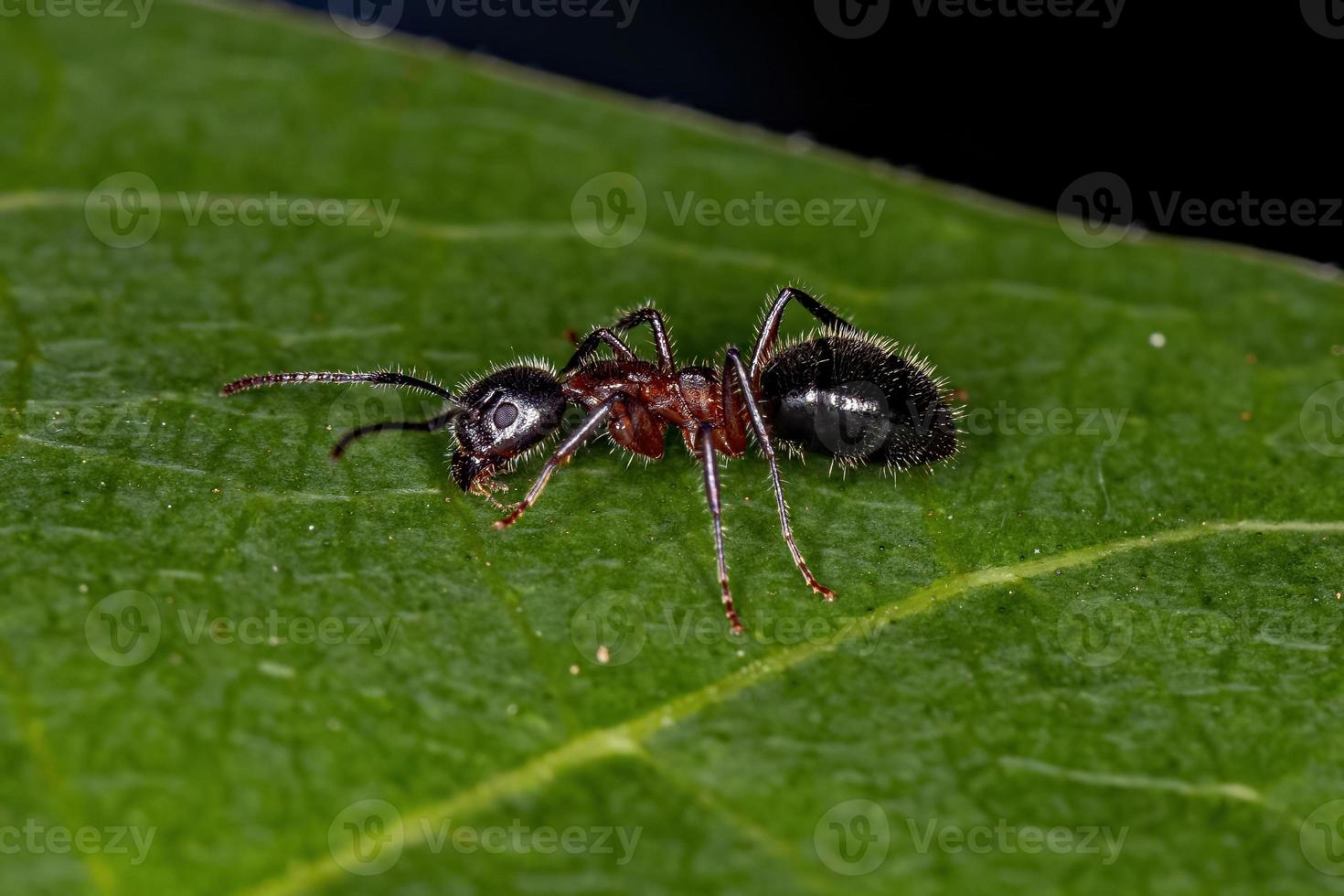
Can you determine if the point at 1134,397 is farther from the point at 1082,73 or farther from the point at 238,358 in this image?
the point at 238,358

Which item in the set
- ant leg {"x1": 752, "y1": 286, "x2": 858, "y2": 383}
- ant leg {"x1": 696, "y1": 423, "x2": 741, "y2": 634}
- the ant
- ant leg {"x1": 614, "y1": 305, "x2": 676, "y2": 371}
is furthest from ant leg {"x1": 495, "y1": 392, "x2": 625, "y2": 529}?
ant leg {"x1": 752, "y1": 286, "x2": 858, "y2": 383}

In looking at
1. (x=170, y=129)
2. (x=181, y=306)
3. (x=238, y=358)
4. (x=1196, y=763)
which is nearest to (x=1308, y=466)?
(x=1196, y=763)

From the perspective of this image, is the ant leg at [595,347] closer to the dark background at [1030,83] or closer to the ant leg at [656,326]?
the ant leg at [656,326]

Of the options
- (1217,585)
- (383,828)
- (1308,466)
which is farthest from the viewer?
(1308,466)

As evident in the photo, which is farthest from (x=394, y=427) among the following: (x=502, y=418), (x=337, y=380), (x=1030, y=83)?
(x=1030, y=83)

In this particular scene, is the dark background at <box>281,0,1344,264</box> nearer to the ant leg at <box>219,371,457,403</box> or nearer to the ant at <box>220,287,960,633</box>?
the ant at <box>220,287,960,633</box>

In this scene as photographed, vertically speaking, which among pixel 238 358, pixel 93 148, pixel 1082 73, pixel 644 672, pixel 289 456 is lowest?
pixel 644 672
